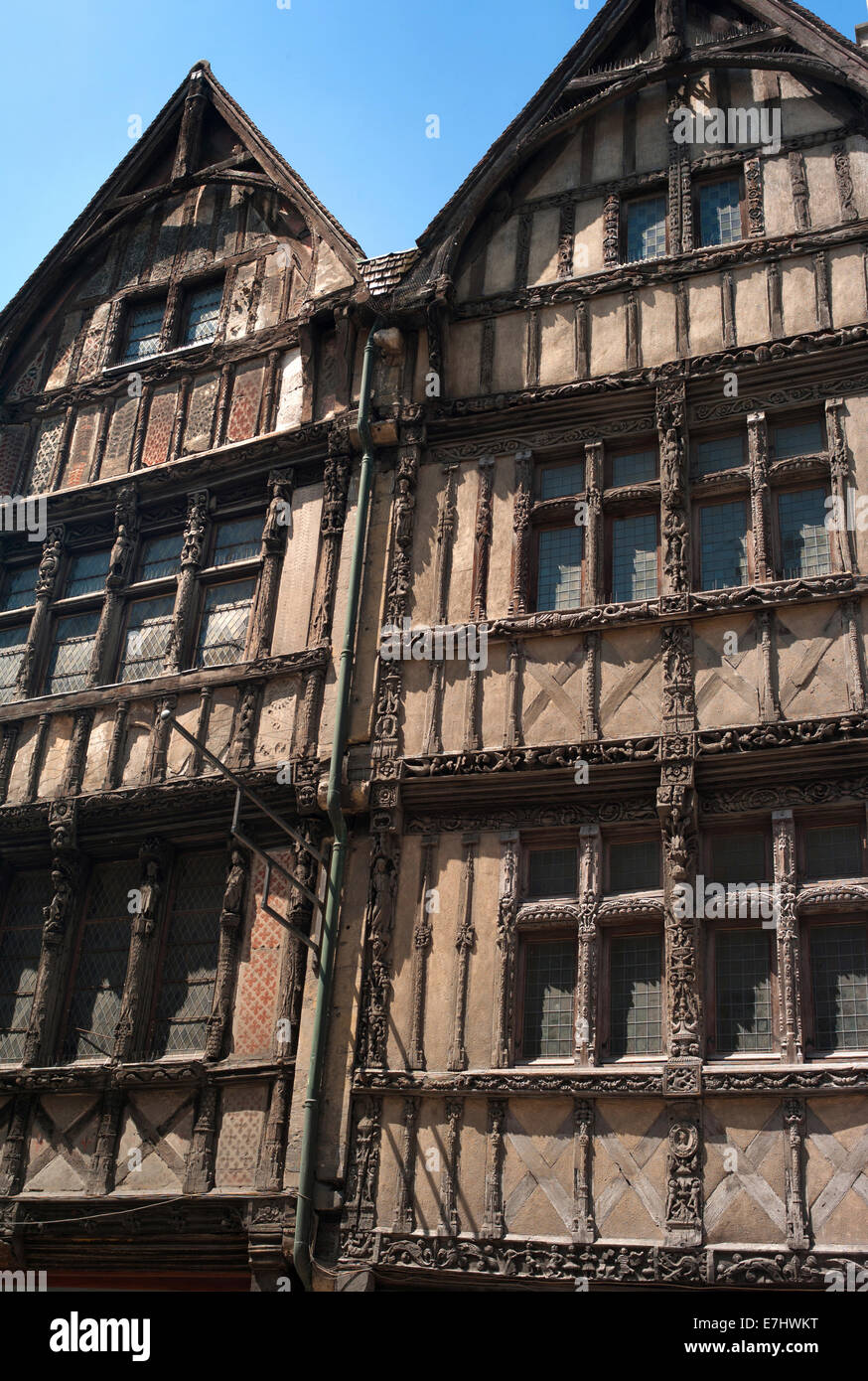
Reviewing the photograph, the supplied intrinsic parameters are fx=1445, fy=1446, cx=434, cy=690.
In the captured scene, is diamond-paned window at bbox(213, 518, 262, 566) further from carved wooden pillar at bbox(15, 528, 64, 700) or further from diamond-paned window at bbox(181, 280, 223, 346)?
diamond-paned window at bbox(181, 280, 223, 346)

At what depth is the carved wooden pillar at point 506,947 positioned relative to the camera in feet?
39.7

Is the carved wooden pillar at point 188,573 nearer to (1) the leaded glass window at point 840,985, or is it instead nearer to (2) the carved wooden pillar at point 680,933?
(2) the carved wooden pillar at point 680,933

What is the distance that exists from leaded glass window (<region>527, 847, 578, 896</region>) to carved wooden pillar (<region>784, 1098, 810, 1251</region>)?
2.76 metres

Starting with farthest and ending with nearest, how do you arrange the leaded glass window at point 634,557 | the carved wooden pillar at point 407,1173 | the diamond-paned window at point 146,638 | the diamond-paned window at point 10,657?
the diamond-paned window at point 10,657
the diamond-paned window at point 146,638
the leaded glass window at point 634,557
the carved wooden pillar at point 407,1173

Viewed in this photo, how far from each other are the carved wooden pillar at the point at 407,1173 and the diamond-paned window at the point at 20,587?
8.70 metres

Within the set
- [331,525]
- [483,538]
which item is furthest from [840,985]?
[331,525]

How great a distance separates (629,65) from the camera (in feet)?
53.5

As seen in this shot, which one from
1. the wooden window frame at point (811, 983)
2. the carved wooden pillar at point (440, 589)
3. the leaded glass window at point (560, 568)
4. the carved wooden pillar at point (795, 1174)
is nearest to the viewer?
the carved wooden pillar at point (795, 1174)

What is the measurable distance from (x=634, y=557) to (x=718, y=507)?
95 cm

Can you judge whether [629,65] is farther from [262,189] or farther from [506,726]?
[506,726]

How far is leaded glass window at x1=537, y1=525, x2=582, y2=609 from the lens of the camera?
14273 mm

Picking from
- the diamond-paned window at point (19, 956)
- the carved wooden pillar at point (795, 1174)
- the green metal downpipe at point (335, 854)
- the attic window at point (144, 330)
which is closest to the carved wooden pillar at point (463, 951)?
the green metal downpipe at point (335, 854)

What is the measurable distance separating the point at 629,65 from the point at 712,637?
737 centimetres
